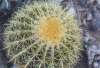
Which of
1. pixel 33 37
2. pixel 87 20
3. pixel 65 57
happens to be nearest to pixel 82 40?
pixel 87 20

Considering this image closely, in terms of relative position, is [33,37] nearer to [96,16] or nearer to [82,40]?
[82,40]

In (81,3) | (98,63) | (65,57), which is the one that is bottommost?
(98,63)

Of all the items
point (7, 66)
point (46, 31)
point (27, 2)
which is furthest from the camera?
point (27, 2)

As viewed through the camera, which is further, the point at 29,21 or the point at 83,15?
the point at 83,15

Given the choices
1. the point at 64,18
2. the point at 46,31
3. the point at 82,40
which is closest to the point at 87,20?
the point at 82,40

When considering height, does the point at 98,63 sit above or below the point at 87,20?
below

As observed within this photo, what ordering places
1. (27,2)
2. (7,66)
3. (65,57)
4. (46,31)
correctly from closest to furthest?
(46,31), (65,57), (7,66), (27,2)
